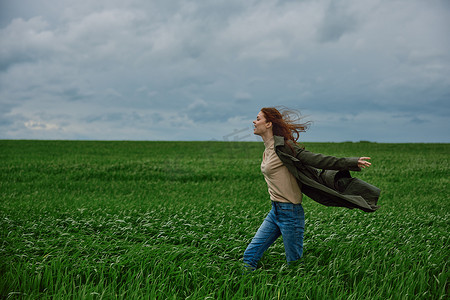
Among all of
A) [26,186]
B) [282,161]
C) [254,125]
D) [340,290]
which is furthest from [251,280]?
[26,186]

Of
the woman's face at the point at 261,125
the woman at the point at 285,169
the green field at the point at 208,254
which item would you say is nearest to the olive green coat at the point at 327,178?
the woman at the point at 285,169

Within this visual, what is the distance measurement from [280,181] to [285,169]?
0.20m

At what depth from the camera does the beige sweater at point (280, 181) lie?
4820 millimetres

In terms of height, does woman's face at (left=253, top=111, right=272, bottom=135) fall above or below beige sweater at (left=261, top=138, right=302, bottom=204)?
above

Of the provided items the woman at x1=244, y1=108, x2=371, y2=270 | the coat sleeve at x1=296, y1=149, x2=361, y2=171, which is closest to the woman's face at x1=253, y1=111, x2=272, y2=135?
the woman at x1=244, y1=108, x2=371, y2=270

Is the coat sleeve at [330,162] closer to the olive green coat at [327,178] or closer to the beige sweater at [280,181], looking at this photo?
the olive green coat at [327,178]

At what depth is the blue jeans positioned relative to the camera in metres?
4.85

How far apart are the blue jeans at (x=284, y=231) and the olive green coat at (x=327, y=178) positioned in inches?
16.2

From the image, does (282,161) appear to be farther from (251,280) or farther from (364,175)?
(364,175)

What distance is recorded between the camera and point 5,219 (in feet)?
26.4

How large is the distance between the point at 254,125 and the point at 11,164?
72.2 ft

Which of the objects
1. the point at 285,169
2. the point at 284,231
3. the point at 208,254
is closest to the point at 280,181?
the point at 285,169

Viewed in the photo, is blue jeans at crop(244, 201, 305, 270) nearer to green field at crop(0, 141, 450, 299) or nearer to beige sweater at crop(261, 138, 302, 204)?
beige sweater at crop(261, 138, 302, 204)

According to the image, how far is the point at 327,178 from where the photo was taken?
5012 millimetres
